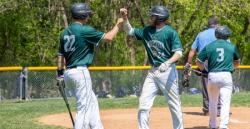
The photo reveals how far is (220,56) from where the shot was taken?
1013 centimetres

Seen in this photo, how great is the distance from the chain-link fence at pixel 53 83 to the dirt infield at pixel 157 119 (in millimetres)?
5439

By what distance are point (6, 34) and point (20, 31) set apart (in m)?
1.26

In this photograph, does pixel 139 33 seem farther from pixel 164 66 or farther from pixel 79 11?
pixel 79 11

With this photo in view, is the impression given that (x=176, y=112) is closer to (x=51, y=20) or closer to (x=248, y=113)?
(x=248, y=113)

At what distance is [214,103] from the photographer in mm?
10406

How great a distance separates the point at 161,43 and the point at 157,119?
405 cm

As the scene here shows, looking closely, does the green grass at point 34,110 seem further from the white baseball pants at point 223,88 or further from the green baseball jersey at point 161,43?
the white baseball pants at point 223,88

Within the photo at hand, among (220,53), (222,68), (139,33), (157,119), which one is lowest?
(157,119)

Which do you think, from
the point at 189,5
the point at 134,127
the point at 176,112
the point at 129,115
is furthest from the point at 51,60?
the point at 176,112

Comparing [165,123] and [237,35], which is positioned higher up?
[165,123]

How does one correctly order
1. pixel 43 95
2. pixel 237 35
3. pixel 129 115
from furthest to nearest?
1. pixel 237 35
2. pixel 43 95
3. pixel 129 115

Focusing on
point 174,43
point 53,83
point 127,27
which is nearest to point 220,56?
point 174,43

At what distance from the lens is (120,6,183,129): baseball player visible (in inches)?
361

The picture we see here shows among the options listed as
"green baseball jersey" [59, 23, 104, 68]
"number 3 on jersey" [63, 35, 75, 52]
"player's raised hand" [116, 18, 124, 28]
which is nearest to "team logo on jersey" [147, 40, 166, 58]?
"player's raised hand" [116, 18, 124, 28]
